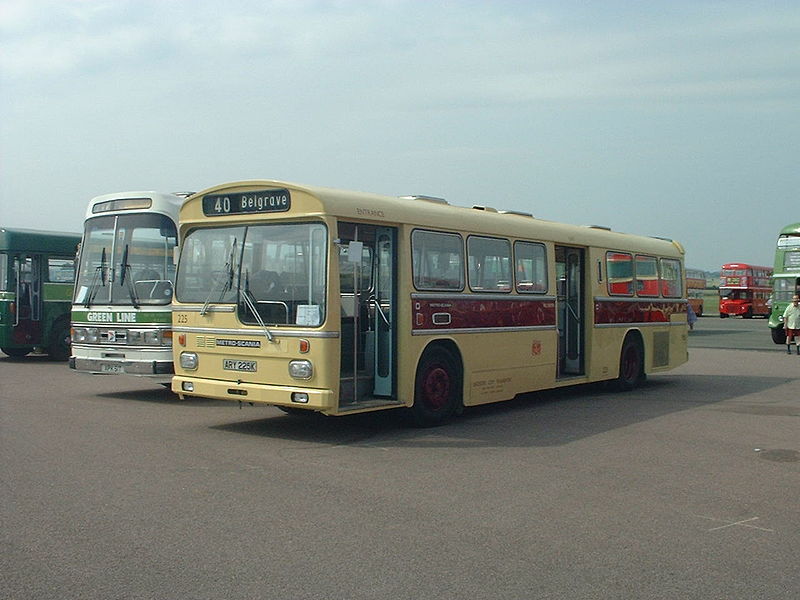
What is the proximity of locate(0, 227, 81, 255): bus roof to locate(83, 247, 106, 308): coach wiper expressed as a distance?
7.74 m

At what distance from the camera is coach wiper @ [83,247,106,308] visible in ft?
45.9

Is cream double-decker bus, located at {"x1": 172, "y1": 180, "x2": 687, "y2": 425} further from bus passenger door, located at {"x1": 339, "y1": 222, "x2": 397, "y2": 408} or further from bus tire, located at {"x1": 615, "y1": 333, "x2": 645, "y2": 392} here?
bus tire, located at {"x1": 615, "y1": 333, "x2": 645, "y2": 392}

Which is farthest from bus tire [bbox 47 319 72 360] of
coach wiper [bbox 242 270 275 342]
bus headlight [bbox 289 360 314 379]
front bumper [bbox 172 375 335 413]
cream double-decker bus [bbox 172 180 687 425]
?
bus headlight [bbox 289 360 314 379]

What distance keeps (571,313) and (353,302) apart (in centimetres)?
560

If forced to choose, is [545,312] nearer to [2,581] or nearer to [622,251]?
[622,251]

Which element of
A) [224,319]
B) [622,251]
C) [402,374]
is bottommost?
[402,374]

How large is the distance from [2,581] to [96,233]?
9.78 m

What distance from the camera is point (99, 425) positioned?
1127 cm

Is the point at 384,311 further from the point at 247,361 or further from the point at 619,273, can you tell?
the point at 619,273

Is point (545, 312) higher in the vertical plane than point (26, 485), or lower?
higher

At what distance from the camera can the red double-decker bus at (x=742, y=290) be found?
60562 mm

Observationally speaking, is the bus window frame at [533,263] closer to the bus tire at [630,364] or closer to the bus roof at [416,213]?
the bus roof at [416,213]

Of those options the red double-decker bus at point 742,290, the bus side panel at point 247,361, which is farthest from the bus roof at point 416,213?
the red double-decker bus at point 742,290

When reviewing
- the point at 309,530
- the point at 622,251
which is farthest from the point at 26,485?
the point at 622,251
